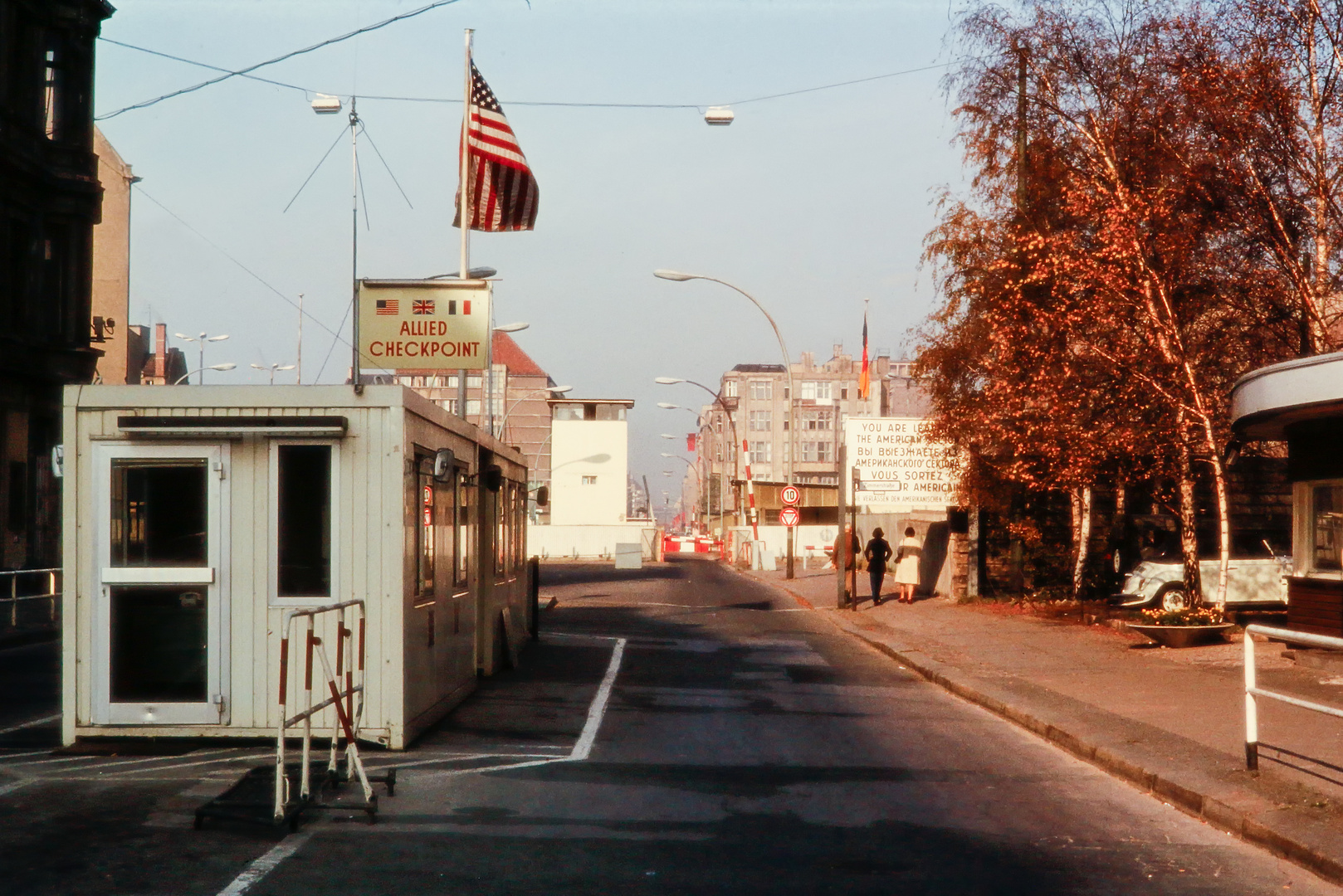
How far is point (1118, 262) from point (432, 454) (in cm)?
1227

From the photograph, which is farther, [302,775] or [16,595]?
[16,595]

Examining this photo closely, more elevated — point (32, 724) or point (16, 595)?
point (16, 595)

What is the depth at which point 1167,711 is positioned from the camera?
12.3 meters

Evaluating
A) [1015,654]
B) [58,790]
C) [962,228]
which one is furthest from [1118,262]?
[58,790]

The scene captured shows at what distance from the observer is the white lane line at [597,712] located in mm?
10250

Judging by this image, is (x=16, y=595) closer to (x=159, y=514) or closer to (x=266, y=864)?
(x=159, y=514)

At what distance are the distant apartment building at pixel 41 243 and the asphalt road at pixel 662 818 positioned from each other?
79.9 feet

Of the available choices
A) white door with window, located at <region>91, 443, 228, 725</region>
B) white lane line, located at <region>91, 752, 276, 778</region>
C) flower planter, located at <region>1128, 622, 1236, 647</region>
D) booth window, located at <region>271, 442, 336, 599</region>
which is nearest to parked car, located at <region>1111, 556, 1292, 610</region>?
flower planter, located at <region>1128, 622, 1236, 647</region>

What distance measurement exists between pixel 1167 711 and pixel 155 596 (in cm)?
845

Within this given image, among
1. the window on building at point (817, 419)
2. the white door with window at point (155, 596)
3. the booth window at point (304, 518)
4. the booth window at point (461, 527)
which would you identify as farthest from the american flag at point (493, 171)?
the window on building at point (817, 419)

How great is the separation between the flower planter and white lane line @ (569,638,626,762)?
22.6 ft

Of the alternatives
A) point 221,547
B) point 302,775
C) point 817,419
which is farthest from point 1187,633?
point 817,419

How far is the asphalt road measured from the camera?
6.34m

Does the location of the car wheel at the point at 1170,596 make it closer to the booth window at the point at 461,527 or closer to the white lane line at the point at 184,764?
the booth window at the point at 461,527
